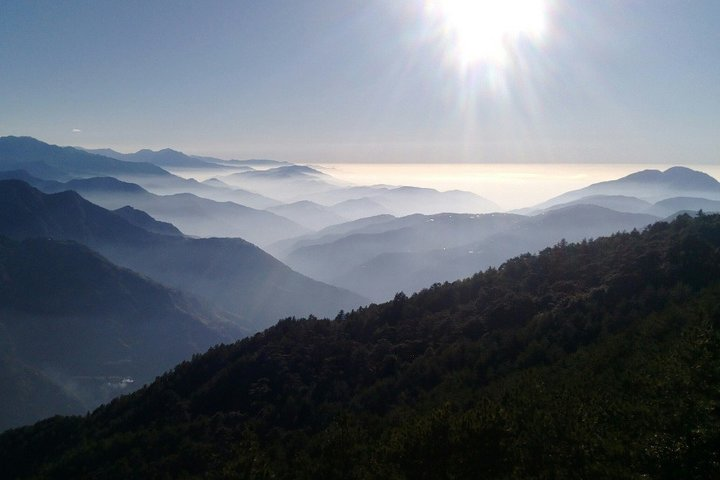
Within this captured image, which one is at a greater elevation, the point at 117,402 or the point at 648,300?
the point at 648,300

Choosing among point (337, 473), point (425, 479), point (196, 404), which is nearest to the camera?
point (425, 479)

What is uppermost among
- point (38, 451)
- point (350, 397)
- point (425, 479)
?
point (425, 479)

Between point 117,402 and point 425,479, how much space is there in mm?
80594

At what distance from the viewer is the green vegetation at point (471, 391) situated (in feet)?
65.4

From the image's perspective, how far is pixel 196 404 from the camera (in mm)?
Answer: 71375

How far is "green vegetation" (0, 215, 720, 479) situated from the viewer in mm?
19922

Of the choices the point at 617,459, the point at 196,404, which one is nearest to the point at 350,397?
the point at 196,404

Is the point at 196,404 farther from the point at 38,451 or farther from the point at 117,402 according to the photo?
the point at 38,451

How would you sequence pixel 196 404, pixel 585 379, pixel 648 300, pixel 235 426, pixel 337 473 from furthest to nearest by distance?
pixel 196 404 → pixel 235 426 → pixel 648 300 → pixel 585 379 → pixel 337 473

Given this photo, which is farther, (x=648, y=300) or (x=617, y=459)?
(x=648, y=300)

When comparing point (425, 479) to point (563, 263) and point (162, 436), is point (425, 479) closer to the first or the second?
point (162, 436)

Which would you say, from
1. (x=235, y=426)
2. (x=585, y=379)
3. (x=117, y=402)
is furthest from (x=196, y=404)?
(x=585, y=379)

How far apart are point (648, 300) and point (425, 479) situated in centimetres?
4606

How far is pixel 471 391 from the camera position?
1784 inches
